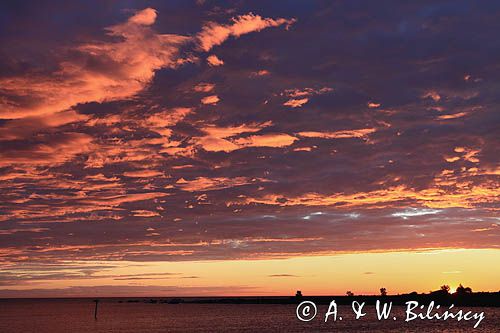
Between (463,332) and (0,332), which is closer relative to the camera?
(463,332)

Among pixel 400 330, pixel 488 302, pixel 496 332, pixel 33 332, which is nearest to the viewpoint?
pixel 496 332

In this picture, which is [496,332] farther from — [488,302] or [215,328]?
[488,302]

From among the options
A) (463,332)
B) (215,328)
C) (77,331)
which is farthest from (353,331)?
(77,331)

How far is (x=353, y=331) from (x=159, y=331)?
1406 inches

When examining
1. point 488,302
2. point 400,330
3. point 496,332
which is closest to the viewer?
point 496,332

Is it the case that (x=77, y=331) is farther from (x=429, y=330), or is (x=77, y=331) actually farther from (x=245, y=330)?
(x=429, y=330)

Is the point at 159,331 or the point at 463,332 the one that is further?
the point at 159,331

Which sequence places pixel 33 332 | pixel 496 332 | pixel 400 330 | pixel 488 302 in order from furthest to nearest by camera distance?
pixel 488 302 < pixel 33 332 < pixel 400 330 < pixel 496 332

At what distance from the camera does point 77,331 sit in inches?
4466

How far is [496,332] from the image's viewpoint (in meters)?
91.6

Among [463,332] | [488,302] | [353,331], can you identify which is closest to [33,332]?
[353,331]

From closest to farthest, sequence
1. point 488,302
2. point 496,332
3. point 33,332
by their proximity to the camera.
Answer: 1. point 496,332
2. point 33,332
3. point 488,302

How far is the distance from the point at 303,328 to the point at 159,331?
88.7 feet

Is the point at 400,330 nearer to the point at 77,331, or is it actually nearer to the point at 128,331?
the point at 128,331
